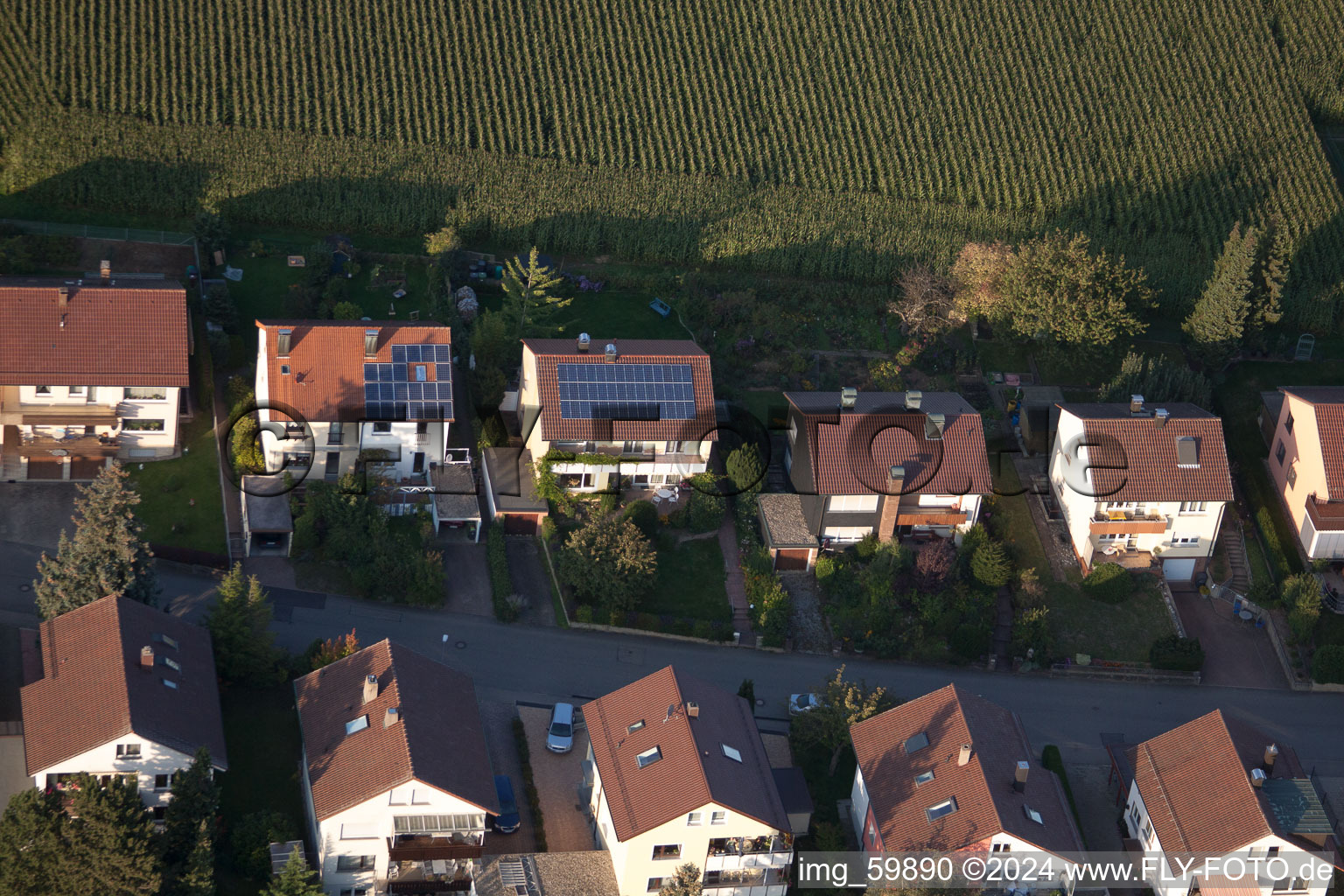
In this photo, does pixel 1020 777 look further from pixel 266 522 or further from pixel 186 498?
pixel 186 498

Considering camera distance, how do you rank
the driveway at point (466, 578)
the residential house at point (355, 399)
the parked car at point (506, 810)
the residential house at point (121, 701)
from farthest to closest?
1. the residential house at point (355, 399)
2. the driveway at point (466, 578)
3. the parked car at point (506, 810)
4. the residential house at point (121, 701)

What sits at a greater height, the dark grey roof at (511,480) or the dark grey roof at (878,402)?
the dark grey roof at (878,402)

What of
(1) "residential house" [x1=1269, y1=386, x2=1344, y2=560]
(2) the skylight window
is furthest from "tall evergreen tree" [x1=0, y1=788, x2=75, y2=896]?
(1) "residential house" [x1=1269, y1=386, x2=1344, y2=560]

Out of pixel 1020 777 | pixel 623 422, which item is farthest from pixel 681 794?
pixel 623 422

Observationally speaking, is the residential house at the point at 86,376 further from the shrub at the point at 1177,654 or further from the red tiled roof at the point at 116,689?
the shrub at the point at 1177,654

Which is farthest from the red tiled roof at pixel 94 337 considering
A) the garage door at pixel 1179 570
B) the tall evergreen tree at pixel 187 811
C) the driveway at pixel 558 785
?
the garage door at pixel 1179 570

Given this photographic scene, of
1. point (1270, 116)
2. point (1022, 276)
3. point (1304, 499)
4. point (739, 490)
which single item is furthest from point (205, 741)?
point (1270, 116)

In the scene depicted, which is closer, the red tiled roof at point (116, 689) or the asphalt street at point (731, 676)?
the red tiled roof at point (116, 689)

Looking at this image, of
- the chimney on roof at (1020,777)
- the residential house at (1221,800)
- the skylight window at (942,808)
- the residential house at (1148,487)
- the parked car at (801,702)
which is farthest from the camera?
the residential house at (1148,487)
